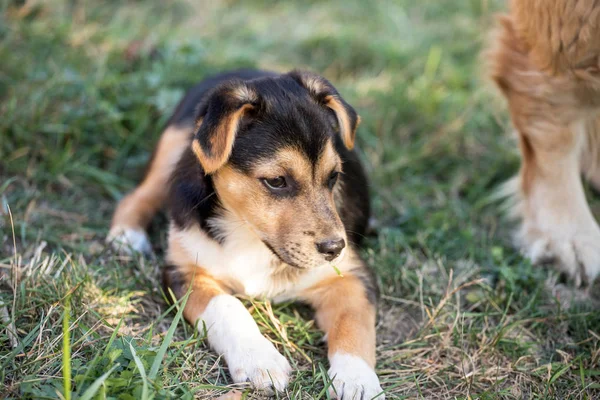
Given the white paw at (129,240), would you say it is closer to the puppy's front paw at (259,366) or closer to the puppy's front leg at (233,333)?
the puppy's front leg at (233,333)

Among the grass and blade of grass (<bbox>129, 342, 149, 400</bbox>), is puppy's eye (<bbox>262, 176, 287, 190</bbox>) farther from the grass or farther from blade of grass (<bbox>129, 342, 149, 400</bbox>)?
blade of grass (<bbox>129, 342, 149, 400</bbox>)

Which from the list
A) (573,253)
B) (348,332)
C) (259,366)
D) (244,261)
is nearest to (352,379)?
(348,332)

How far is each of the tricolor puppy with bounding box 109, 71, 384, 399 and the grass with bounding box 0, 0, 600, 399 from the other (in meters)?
0.14

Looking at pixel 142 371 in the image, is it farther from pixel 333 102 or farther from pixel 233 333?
pixel 333 102

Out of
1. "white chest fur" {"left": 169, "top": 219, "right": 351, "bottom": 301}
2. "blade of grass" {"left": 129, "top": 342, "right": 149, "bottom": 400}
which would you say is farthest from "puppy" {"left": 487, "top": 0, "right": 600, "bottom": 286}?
"blade of grass" {"left": 129, "top": 342, "right": 149, "bottom": 400}

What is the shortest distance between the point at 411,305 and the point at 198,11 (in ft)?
16.0

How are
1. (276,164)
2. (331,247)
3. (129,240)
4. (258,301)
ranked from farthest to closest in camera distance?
(129,240) < (258,301) < (276,164) < (331,247)

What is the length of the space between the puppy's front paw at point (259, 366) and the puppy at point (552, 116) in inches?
78.1

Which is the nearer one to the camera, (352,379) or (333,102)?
(352,379)

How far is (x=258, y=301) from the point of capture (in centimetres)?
354

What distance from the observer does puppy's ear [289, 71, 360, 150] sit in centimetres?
348

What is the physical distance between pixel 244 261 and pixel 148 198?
3.84 ft

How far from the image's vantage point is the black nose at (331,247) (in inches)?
121

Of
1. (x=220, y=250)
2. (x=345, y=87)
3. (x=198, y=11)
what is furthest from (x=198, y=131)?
(x=198, y=11)
